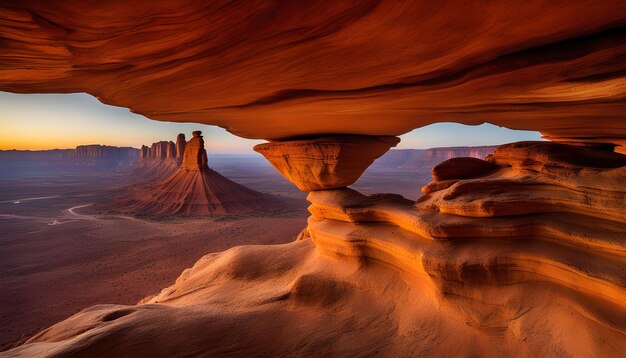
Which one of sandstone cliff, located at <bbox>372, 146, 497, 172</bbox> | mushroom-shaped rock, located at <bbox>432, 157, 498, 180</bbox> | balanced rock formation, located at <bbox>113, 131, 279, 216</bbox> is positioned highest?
sandstone cliff, located at <bbox>372, 146, 497, 172</bbox>

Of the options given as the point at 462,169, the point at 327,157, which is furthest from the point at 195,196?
the point at 462,169

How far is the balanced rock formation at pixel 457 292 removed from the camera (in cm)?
337

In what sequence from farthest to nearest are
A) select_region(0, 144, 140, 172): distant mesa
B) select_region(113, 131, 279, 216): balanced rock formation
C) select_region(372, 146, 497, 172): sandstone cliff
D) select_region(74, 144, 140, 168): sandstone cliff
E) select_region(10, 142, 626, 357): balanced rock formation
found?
select_region(74, 144, 140, 168): sandstone cliff → select_region(0, 144, 140, 172): distant mesa → select_region(372, 146, 497, 172): sandstone cliff → select_region(113, 131, 279, 216): balanced rock formation → select_region(10, 142, 626, 357): balanced rock formation

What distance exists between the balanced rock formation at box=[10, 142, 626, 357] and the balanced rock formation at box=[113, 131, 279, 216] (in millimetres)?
25715

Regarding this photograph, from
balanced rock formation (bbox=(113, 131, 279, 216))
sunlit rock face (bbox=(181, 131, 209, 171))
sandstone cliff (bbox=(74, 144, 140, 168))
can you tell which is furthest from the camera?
sandstone cliff (bbox=(74, 144, 140, 168))

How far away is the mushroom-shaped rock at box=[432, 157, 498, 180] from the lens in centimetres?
589

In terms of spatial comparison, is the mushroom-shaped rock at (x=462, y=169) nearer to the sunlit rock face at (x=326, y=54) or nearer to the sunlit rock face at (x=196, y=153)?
the sunlit rock face at (x=326, y=54)

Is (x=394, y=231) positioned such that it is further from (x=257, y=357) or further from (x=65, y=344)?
(x=65, y=344)

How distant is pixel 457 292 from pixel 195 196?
30.9 metres

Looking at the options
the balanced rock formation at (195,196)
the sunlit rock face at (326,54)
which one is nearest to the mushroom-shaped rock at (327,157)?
the sunlit rock face at (326,54)

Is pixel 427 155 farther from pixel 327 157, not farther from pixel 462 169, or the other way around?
pixel 462 169

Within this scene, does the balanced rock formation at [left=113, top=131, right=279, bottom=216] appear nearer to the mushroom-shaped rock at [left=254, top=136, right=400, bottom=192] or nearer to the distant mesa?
the mushroom-shaped rock at [left=254, top=136, right=400, bottom=192]

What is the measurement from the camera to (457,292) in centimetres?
421

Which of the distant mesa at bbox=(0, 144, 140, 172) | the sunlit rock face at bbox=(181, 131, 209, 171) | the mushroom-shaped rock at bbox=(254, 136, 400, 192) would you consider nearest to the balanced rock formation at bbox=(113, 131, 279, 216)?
the sunlit rock face at bbox=(181, 131, 209, 171)
